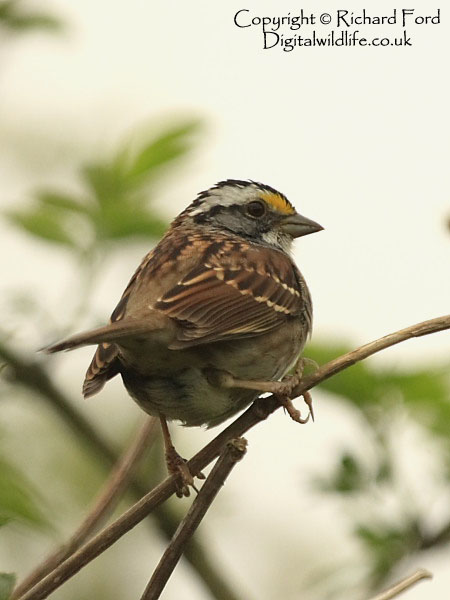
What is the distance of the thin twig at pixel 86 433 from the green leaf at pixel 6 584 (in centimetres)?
154

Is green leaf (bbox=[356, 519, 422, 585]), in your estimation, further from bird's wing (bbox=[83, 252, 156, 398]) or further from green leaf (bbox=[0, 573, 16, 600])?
green leaf (bbox=[0, 573, 16, 600])

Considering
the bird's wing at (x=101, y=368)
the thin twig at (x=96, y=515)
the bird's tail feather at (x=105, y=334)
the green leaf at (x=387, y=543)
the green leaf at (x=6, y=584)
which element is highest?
the bird's tail feather at (x=105, y=334)

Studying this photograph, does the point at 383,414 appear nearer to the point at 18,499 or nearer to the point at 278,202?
the point at 278,202

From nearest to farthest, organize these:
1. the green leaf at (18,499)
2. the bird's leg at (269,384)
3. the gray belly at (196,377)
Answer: the green leaf at (18,499) → the bird's leg at (269,384) → the gray belly at (196,377)

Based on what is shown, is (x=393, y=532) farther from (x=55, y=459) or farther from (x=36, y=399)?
(x=55, y=459)

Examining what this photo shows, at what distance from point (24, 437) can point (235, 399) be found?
1.09m

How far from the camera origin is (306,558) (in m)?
3.94

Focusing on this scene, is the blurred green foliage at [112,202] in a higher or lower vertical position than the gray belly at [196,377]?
higher

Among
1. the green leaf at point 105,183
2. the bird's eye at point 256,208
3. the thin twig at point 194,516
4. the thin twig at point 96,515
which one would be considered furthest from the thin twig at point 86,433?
the thin twig at point 194,516

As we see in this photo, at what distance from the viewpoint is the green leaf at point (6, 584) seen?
128 cm

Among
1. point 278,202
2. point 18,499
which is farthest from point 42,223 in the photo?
point 18,499

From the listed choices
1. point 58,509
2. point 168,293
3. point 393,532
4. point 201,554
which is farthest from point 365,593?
point 58,509

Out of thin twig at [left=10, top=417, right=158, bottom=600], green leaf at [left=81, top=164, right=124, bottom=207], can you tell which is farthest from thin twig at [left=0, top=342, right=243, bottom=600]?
thin twig at [left=10, top=417, right=158, bottom=600]

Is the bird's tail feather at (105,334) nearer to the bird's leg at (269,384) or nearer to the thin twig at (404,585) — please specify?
the bird's leg at (269,384)
